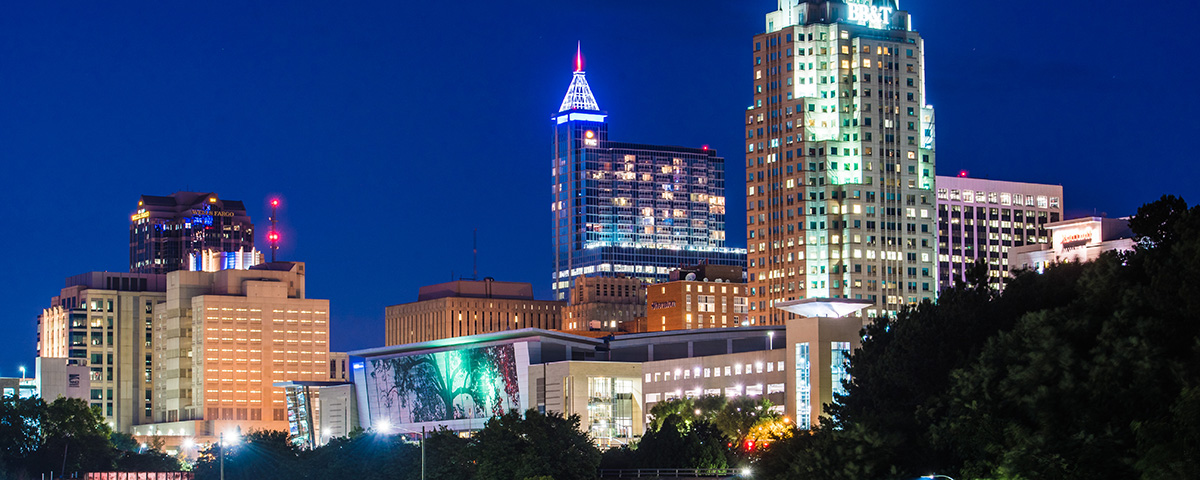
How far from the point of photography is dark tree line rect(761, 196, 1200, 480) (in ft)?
280

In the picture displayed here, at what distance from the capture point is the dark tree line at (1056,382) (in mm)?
85250

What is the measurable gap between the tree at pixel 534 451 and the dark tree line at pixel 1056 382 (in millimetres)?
44666

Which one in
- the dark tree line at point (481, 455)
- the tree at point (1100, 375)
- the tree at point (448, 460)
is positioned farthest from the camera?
the tree at point (448, 460)

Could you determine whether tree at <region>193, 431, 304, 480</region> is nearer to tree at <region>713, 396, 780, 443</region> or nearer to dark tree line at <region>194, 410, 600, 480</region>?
dark tree line at <region>194, 410, 600, 480</region>

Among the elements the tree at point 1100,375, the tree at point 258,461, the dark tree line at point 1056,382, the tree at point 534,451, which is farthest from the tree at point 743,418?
the tree at point 1100,375

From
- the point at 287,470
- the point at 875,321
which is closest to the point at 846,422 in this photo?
the point at 875,321

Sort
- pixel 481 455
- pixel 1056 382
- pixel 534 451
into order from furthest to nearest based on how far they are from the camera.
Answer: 1. pixel 481 455
2. pixel 534 451
3. pixel 1056 382

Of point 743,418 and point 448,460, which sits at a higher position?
point 743,418

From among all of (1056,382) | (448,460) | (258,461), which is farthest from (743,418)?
(1056,382)

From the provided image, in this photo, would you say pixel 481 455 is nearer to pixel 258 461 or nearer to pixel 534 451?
pixel 534 451

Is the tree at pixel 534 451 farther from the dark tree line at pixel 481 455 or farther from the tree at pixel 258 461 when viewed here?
the tree at pixel 258 461

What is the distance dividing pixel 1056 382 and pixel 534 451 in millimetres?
70301

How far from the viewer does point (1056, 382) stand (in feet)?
298

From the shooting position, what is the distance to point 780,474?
11581 cm
